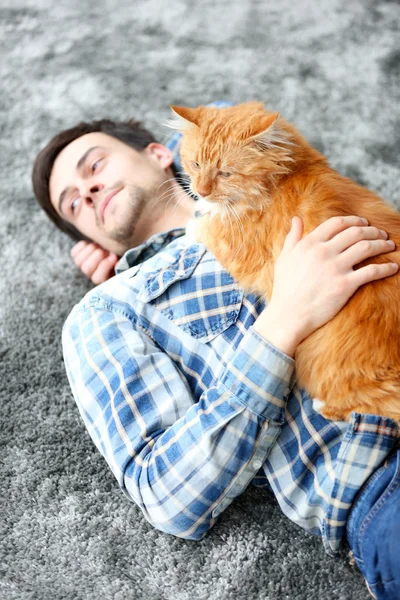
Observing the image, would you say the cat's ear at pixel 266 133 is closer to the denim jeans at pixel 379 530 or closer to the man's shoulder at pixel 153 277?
the man's shoulder at pixel 153 277

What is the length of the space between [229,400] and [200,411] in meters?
0.07

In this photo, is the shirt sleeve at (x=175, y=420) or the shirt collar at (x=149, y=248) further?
the shirt collar at (x=149, y=248)

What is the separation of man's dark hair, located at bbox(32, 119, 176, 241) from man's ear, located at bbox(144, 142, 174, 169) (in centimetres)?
3

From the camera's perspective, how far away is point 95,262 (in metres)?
1.90

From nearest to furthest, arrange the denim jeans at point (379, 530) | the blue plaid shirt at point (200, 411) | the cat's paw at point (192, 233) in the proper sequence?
the denim jeans at point (379, 530) → the blue plaid shirt at point (200, 411) → the cat's paw at point (192, 233)

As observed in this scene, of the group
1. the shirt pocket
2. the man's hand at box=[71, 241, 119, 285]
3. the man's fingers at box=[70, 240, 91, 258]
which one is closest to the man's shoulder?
the shirt pocket

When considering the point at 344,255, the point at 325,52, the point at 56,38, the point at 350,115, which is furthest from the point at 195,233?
the point at 56,38

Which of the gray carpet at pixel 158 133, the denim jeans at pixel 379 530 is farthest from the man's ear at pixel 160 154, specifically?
the denim jeans at pixel 379 530

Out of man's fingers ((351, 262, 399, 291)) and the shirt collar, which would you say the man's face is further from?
man's fingers ((351, 262, 399, 291))

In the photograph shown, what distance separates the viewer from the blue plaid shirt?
1.24 m

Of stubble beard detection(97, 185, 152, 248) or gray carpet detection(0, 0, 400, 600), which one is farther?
stubble beard detection(97, 185, 152, 248)

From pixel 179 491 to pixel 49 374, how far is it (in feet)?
2.12

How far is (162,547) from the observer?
4.43ft

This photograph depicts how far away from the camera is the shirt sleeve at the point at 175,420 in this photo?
1243mm
